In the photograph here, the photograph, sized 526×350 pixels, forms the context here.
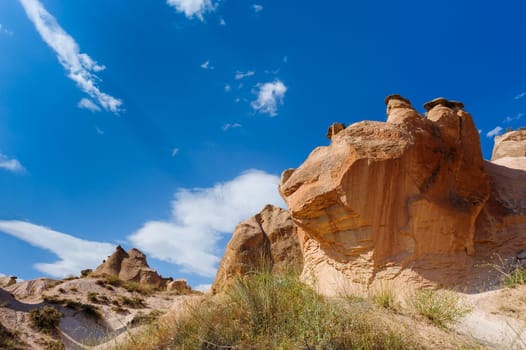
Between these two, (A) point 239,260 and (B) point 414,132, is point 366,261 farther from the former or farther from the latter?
(A) point 239,260

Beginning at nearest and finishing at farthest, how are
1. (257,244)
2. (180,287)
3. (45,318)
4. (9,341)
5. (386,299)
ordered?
(386,299) → (257,244) → (9,341) → (45,318) → (180,287)

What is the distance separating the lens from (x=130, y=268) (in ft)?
109

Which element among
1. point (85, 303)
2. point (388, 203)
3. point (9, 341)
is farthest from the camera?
point (85, 303)

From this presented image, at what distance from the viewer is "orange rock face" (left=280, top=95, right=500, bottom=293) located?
313 inches

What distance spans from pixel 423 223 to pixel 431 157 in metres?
1.71

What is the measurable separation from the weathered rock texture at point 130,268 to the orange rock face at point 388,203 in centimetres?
2655

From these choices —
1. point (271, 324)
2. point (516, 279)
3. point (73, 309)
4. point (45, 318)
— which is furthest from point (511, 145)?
point (73, 309)

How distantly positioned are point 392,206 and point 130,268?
30.3m

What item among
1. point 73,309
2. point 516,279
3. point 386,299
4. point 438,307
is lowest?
point 438,307

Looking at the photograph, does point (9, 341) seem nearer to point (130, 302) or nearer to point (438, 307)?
point (130, 302)

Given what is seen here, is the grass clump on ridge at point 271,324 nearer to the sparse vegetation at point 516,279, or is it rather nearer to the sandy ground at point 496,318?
the sandy ground at point 496,318

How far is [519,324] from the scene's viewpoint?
6258mm

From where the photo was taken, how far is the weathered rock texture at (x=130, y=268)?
32500 mm

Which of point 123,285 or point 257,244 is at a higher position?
point 123,285
